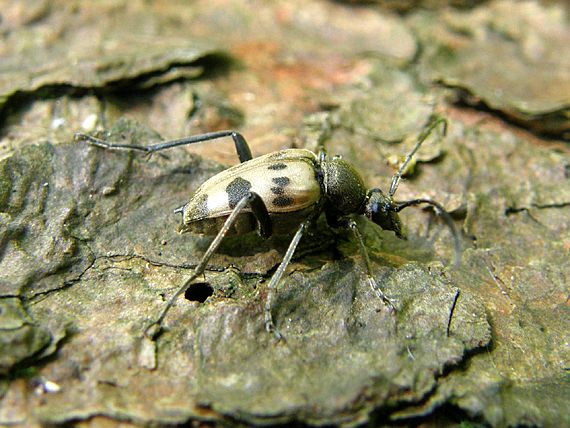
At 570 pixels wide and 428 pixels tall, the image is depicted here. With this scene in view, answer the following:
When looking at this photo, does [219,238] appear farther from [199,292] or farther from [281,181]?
[281,181]

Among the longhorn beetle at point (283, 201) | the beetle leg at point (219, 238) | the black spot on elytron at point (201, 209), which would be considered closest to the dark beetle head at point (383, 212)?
the longhorn beetle at point (283, 201)

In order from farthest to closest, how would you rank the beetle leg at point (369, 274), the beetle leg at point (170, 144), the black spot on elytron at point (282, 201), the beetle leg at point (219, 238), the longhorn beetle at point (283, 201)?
1. the beetle leg at point (170, 144)
2. the black spot on elytron at point (282, 201)
3. the longhorn beetle at point (283, 201)
4. the beetle leg at point (369, 274)
5. the beetle leg at point (219, 238)

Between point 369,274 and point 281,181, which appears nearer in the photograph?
point 369,274

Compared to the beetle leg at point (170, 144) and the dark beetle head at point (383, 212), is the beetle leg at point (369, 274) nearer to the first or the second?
the dark beetle head at point (383, 212)

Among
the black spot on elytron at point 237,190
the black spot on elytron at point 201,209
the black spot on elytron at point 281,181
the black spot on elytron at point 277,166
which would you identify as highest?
the black spot on elytron at point 277,166

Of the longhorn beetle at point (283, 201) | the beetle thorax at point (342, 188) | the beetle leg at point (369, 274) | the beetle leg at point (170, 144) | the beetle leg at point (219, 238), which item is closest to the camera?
the beetle leg at point (219, 238)

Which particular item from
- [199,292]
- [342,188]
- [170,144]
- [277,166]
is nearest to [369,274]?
[342,188]

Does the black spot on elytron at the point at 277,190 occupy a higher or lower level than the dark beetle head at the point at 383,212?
higher
